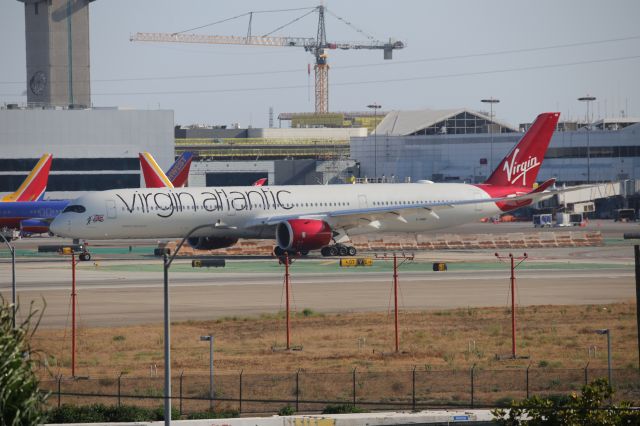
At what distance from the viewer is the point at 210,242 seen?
81.2 metres

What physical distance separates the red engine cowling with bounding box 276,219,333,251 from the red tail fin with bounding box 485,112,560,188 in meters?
16.8

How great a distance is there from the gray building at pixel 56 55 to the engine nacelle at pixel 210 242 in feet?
273

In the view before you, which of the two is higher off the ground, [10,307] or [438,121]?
[438,121]

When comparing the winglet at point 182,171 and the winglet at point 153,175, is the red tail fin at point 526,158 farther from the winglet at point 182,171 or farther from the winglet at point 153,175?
the winglet at point 182,171

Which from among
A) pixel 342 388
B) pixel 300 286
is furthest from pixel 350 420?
pixel 300 286

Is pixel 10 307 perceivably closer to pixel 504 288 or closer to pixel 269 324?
pixel 269 324

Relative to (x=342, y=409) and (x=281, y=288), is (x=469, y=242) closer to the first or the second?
(x=281, y=288)

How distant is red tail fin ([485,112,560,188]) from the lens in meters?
86.6

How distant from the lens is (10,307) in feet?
67.7

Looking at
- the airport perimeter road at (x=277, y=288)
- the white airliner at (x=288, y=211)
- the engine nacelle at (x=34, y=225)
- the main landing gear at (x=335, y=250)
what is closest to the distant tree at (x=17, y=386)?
the airport perimeter road at (x=277, y=288)

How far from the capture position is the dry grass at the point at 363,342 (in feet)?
134

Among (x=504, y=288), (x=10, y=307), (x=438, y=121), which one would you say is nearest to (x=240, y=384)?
(x=10, y=307)

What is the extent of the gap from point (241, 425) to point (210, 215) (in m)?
43.2

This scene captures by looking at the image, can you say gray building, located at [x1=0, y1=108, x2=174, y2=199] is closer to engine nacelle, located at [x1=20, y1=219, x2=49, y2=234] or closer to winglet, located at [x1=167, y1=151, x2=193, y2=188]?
winglet, located at [x1=167, y1=151, x2=193, y2=188]
